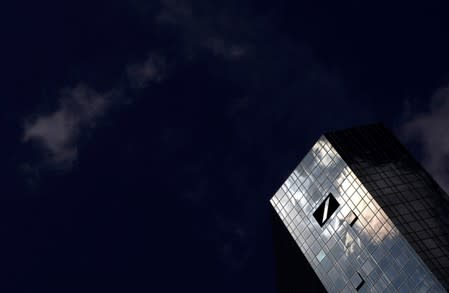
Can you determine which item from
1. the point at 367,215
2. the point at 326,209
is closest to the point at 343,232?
the point at 367,215

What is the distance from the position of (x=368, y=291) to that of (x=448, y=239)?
14.6 metres

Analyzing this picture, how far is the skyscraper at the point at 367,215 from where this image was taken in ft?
311

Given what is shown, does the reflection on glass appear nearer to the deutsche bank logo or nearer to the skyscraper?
the skyscraper

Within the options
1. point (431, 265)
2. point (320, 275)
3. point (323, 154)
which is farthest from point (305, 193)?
point (431, 265)

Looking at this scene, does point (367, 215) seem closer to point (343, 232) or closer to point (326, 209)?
point (343, 232)

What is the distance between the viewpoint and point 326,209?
371 feet

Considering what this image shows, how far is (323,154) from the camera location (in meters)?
118

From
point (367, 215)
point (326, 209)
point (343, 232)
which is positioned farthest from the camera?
point (326, 209)

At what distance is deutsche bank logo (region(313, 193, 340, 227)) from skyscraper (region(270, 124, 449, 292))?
175mm

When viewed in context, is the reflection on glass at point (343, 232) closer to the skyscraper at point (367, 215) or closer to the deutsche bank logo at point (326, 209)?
the skyscraper at point (367, 215)

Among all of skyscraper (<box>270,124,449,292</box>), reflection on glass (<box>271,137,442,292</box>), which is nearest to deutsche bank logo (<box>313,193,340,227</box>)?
skyscraper (<box>270,124,449,292</box>)

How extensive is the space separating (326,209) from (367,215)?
11355mm

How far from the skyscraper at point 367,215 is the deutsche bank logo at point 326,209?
17cm

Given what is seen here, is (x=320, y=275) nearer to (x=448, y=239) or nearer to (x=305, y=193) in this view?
(x=305, y=193)
